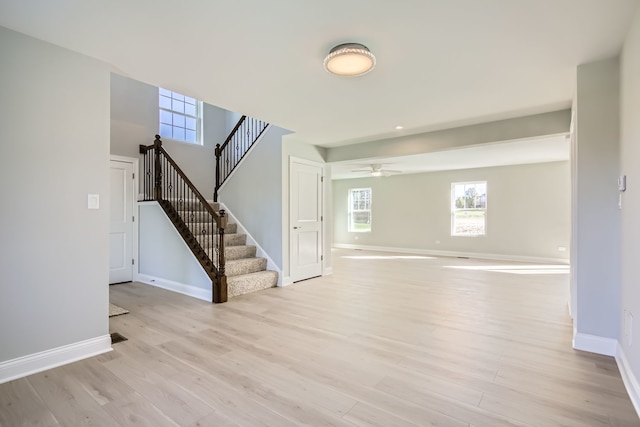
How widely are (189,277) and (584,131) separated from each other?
4.75 meters

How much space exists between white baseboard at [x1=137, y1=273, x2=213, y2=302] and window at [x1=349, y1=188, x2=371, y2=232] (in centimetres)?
664

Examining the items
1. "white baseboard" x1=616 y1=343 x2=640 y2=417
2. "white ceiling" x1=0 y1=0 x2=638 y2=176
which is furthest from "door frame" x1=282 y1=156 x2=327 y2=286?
"white baseboard" x1=616 y1=343 x2=640 y2=417

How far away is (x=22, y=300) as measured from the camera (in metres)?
2.23

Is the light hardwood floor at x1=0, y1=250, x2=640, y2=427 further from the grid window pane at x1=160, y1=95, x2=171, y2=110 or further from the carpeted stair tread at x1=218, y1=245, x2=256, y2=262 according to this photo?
the grid window pane at x1=160, y1=95, x2=171, y2=110

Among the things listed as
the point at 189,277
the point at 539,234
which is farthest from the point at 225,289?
the point at 539,234

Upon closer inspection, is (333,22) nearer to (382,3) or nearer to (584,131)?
(382,3)

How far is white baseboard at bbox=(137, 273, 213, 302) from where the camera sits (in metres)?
4.26

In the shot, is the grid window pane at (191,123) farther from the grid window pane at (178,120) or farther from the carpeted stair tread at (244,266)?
the carpeted stair tread at (244,266)

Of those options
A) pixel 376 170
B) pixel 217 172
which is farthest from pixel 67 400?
pixel 376 170

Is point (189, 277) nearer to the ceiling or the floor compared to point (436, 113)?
nearer to the floor

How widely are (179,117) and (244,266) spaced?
3643 mm

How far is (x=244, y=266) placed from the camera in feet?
16.2

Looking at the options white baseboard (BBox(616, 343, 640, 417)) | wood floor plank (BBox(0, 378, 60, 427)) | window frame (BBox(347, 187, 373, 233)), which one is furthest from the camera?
window frame (BBox(347, 187, 373, 233))

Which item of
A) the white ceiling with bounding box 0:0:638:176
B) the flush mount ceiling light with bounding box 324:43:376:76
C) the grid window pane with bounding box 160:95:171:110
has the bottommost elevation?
the flush mount ceiling light with bounding box 324:43:376:76
